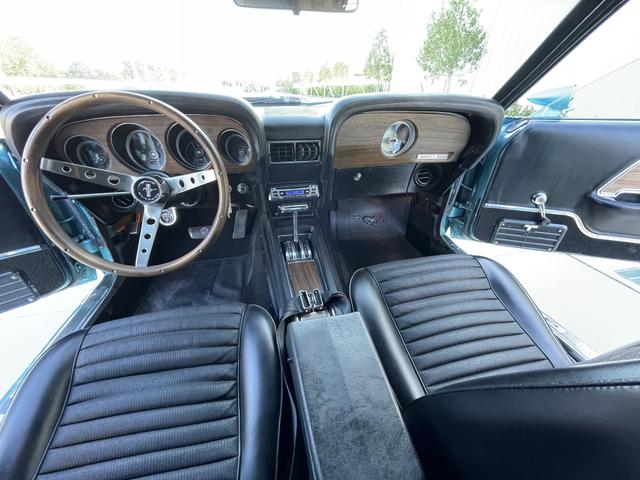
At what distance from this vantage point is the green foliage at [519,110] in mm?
1418

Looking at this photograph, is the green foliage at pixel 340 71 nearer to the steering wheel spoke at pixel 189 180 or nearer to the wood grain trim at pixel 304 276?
the steering wheel spoke at pixel 189 180

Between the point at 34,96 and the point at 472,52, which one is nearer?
the point at 34,96

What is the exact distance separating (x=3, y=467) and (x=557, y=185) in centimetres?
235

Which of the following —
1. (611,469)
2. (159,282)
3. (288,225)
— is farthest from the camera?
(159,282)

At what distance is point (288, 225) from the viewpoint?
62.3 inches

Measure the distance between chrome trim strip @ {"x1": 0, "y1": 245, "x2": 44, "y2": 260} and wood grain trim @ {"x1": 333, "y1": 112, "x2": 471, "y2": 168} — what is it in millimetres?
1338

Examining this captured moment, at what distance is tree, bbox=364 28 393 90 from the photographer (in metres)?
1.35

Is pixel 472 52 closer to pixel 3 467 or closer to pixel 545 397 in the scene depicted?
pixel 545 397

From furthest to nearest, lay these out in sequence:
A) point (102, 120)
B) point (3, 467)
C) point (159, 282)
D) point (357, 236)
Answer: point (357, 236) < point (159, 282) < point (102, 120) < point (3, 467)

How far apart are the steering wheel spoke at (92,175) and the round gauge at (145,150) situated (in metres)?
0.24

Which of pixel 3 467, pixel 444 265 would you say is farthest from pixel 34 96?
pixel 444 265

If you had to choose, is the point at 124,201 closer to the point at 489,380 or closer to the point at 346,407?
the point at 346,407

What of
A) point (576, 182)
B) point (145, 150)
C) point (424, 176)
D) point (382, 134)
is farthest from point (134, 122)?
point (576, 182)

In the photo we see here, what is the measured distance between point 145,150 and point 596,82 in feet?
7.17
